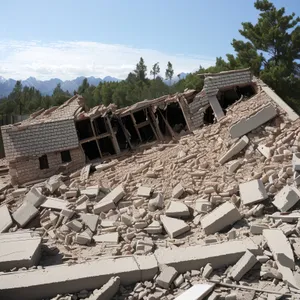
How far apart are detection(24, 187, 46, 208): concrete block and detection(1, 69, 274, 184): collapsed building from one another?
1628 millimetres

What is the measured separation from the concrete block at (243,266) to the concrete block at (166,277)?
36.9 inches

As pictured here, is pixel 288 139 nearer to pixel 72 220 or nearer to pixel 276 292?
pixel 276 292

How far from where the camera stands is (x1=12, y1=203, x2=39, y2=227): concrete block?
26.7 feet

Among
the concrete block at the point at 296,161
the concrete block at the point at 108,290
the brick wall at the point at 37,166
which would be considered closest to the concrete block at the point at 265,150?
the concrete block at the point at 296,161

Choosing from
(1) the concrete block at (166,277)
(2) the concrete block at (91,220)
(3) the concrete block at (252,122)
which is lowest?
(1) the concrete block at (166,277)

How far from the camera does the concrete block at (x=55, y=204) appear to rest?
835 centimetres

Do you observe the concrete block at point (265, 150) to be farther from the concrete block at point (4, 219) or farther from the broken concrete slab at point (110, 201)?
the concrete block at point (4, 219)

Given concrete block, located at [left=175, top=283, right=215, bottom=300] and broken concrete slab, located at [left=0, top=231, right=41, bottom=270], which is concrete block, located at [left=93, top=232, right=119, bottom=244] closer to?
broken concrete slab, located at [left=0, top=231, right=41, bottom=270]

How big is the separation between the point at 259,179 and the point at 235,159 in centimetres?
126

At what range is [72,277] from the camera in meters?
5.19

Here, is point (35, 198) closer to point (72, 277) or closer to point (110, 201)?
point (110, 201)

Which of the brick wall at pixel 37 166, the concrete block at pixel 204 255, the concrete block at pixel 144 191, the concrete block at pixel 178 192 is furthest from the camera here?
Answer: the brick wall at pixel 37 166

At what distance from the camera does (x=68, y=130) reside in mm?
10695

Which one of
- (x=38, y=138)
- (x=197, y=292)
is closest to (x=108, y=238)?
(x=197, y=292)
